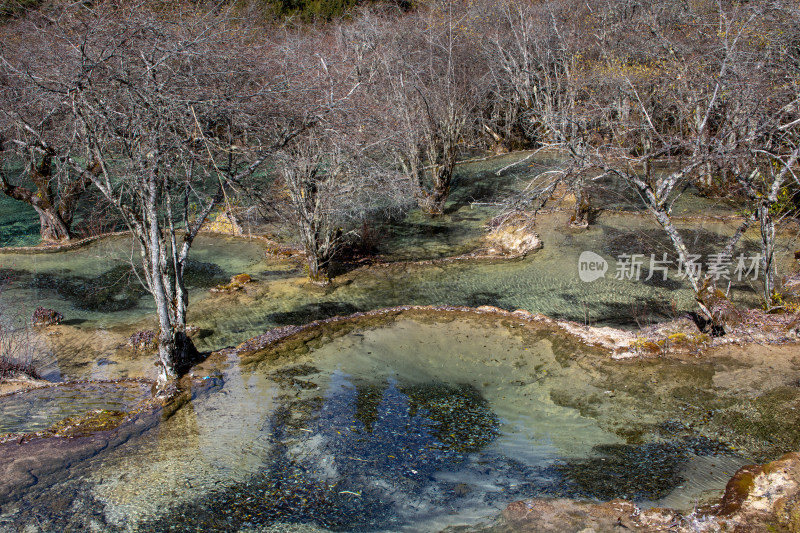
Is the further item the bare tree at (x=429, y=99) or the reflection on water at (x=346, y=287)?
the bare tree at (x=429, y=99)

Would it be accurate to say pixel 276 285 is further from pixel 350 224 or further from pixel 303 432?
pixel 303 432

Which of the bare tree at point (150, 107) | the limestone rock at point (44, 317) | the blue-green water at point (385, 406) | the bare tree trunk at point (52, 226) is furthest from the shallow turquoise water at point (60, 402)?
the bare tree trunk at point (52, 226)

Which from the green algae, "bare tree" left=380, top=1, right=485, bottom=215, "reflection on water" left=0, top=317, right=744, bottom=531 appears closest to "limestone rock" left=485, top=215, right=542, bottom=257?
"bare tree" left=380, top=1, right=485, bottom=215

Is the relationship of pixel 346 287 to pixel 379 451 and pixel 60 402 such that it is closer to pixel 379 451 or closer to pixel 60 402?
pixel 60 402

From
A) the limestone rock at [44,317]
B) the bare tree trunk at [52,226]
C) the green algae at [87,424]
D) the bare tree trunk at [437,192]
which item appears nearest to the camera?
the green algae at [87,424]

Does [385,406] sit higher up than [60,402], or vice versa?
[60,402]

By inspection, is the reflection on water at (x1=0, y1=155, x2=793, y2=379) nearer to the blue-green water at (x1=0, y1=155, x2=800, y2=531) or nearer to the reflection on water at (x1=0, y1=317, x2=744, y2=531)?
the blue-green water at (x1=0, y1=155, x2=800, y2=531)

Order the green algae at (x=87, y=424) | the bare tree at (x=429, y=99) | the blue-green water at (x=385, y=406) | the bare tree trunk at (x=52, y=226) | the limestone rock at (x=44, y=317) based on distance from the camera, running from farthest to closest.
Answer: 1. the bare tree at (x=429, y=99)
2. the bare tree trunk at (x=52, y=226)
3. the limestone rock at (x=44, y=317)
4. the green algae at (x=87, y=424)
5. the blue-green water at (x=385, y=406)

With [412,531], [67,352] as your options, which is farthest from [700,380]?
[67,352]

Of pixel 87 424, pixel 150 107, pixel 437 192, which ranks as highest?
pixel 150 107

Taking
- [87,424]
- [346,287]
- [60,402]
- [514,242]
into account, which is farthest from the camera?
[514,242]

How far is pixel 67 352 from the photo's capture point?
9984 millimetres

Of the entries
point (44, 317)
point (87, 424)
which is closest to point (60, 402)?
point (87, 424)

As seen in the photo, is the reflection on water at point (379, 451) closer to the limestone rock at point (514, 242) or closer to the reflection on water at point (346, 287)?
the reflection on water at point (346, 287)
